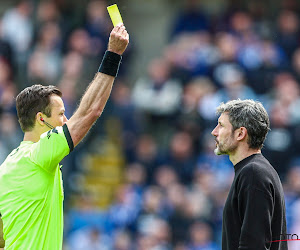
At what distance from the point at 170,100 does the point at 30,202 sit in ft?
22.6

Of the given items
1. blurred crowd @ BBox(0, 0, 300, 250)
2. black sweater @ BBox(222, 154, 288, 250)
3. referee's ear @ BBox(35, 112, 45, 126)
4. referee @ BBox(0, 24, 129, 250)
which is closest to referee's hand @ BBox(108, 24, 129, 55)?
referee @ BBox(0, 24, 129, 250)

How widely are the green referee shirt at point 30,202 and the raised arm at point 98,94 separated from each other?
13 cm

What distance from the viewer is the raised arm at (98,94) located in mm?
4246

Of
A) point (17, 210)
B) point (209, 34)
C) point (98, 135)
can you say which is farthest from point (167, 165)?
point (17, 210)

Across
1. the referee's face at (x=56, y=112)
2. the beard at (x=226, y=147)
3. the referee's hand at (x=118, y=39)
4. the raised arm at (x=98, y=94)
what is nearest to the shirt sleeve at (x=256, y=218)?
the beard at (x=226, y=147)

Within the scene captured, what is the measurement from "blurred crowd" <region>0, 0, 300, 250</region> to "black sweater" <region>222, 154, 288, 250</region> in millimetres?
4590

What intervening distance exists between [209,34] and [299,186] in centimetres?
384

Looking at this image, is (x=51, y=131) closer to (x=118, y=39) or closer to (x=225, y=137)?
(x=118, y=39)

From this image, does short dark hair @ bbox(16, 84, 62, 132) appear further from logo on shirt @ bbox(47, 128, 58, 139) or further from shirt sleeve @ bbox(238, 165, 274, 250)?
shirt sleeve @ bbox(238, 165, 274, 250)

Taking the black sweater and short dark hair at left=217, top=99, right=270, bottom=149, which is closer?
the black sweater

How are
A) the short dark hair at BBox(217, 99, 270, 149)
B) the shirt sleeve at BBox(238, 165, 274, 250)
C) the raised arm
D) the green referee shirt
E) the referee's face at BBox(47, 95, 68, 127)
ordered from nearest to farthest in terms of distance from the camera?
1. the shirt sleeve at BBox(238, 165, 274, 250)
2. the raised arm
3. the green referee shirt
4. the short dark hair at BBox(217, 99, 270, 149)
5. the referee's face at BBox(47, 95, 68, 127)

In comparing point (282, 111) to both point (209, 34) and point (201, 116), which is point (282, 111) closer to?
point (201, 116)

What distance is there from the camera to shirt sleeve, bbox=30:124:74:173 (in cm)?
420

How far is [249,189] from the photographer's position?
421 cm
